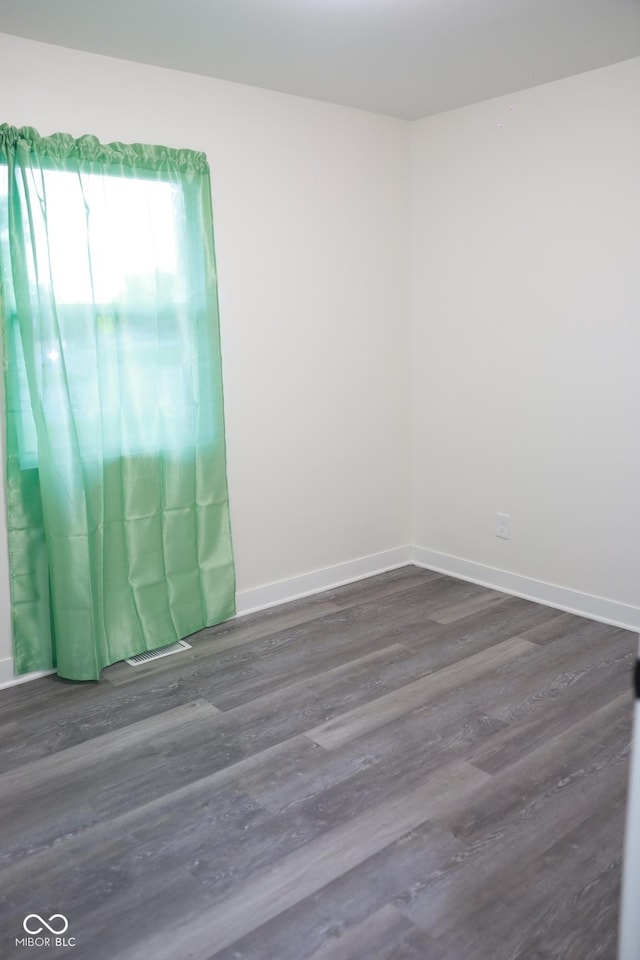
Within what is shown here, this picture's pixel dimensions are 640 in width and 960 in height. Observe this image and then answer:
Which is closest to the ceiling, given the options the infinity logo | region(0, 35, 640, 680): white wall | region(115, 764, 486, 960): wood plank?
region(0, 35, 640, 680): white wall

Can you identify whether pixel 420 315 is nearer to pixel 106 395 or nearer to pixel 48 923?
pixel 106 395

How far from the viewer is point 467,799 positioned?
86.4 inches

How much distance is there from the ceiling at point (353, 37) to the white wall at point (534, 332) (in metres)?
0.28

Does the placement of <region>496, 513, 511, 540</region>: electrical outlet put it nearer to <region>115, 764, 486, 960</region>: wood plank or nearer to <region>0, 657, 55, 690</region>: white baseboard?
<region>115, 764, 486, 960</region>: wood plank

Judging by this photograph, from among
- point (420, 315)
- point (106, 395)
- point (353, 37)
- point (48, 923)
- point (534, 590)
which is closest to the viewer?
point (48, 923)

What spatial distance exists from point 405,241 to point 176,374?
1.62 meters

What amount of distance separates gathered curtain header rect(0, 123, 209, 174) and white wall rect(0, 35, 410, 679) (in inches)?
3.1

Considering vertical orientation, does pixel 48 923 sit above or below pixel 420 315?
below

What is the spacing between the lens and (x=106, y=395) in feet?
9.86

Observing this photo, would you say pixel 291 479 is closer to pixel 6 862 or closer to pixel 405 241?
pixel 405 241

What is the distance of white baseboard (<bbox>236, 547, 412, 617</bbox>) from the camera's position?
12.0 ft

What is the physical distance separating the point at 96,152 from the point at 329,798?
2415 mm

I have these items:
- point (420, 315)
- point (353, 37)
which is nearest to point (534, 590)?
point (420, 315)

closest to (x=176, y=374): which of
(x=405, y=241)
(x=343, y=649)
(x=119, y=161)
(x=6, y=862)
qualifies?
(x=119, y=161)
